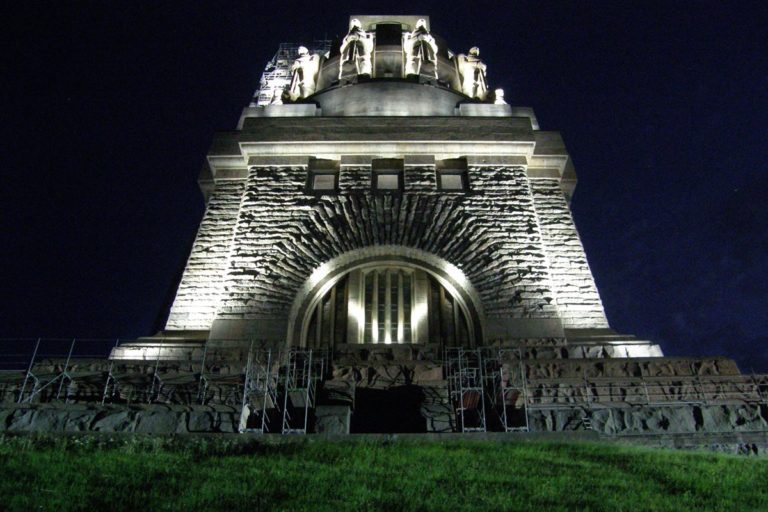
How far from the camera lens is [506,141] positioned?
19.9 metres

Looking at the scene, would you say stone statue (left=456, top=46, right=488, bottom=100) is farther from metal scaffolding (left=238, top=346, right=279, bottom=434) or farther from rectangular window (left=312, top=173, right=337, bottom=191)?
metal scaffolding (left=238, top=346, right=279, bottom=434)

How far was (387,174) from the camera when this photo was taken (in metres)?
19.9

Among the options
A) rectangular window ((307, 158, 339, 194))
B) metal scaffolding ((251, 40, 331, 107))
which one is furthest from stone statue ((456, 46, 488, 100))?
metal scaffolding ((251, 40, 331, 107))

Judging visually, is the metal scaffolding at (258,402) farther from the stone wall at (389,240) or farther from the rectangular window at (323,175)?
the rectangular window at (323,175)

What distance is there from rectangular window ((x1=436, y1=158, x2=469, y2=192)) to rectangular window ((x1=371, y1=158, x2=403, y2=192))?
1.27 m

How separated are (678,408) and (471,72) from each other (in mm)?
19773

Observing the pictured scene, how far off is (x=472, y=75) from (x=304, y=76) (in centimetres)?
728

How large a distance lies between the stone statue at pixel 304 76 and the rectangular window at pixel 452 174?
28.5 ft

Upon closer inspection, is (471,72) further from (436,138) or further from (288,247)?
(288,247)

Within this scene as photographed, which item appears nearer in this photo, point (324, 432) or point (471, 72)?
point (324, 432)

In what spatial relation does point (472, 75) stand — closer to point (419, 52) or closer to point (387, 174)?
point (419, 52)

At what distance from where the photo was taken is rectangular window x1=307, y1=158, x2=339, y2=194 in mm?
19459

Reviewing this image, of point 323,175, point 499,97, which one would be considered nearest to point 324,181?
point 323,175

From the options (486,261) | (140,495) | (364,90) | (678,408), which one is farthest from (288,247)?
(140,495)
